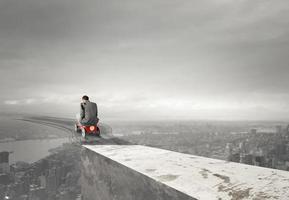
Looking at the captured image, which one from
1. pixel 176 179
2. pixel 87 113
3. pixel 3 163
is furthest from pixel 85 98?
pixel 3 163

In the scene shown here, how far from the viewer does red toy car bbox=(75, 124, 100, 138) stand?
4.72 meters

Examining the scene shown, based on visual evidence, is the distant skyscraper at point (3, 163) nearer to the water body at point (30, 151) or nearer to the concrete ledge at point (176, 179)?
the water body at point (30, 151)

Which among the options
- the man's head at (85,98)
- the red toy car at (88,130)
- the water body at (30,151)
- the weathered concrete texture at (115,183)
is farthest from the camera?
the water body at (30,151)

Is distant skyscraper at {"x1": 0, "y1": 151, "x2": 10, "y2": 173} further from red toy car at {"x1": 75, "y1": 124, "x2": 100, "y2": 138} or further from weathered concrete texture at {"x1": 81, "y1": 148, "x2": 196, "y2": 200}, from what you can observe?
weathered concrete texture at {"x1": 81, "y1": 148, "x2": 196, "y2": 200}

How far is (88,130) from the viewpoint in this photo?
4785 millimetres

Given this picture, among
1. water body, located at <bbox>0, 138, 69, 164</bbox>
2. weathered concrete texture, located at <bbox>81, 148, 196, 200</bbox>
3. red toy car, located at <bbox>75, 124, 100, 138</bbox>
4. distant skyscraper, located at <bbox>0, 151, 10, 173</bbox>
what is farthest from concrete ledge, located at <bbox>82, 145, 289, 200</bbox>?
water body, located at <bbox>0, 138, 69, 164</bbox>

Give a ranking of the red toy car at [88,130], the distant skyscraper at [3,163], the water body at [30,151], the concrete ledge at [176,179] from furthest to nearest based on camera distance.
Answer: the water body at [30,151]
the distant skyscraper at [3,163]
the red toy car at [88,130]
the concrete ledge at [176,179]

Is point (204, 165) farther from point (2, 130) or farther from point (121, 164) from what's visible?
point (2, 130)

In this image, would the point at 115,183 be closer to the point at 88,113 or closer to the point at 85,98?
the point at 88,113

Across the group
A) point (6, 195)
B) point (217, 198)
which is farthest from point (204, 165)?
point (6, 195)

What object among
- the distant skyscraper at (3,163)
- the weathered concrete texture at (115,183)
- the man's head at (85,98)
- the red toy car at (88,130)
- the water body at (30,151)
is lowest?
the water body at (30,151)

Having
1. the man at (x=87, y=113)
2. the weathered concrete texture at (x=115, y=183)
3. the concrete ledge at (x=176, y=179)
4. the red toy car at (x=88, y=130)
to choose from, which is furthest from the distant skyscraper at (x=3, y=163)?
the concrete ledge at (x=176, y=179)

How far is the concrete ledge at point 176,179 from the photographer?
1.39 metres

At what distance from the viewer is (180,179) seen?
173cm
